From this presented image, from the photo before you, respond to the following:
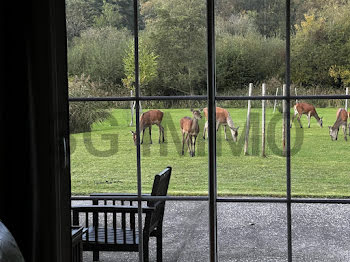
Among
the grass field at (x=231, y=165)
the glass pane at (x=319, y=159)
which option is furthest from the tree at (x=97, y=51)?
the glass pane at (x=319, y=159)

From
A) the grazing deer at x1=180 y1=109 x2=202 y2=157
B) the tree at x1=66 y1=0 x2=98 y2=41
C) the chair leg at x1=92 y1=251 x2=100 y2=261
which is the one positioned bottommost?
the chair leg at x1=92 y1=251 x2=100 y2=261

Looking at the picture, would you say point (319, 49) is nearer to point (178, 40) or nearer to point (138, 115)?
point (138, 115)

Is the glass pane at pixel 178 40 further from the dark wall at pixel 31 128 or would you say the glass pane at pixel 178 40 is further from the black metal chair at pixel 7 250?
the black metal chair at pixel 7 250

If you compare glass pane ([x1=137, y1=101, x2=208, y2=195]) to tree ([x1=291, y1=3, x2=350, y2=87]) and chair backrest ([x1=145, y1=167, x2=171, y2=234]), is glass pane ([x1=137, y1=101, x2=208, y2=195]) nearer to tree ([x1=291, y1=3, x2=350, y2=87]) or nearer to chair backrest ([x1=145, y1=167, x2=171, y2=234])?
chair backrest ([x1=145, y1=167, x2=171, y2=234])

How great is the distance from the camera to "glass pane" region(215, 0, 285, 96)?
2.47 m

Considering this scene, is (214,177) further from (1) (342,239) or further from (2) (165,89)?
(1) (342,239)

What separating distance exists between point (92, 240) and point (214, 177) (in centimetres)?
82

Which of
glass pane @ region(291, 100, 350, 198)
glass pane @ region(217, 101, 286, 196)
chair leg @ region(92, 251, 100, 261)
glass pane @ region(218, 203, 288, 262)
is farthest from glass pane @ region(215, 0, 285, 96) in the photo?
glass pane @ region(218, 203, 288, 262)

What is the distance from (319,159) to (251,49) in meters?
1.80

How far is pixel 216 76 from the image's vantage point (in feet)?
7.48

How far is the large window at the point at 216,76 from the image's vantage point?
6.51ft

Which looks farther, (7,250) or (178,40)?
(178,40)

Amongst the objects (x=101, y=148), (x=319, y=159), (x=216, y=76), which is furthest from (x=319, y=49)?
(x=101, y=148)

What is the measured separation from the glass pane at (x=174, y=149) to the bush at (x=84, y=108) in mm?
246
